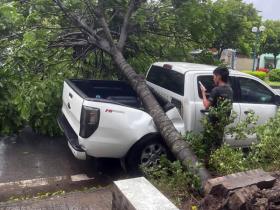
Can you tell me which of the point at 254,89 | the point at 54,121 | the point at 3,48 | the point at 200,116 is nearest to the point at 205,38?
the point at 254,89

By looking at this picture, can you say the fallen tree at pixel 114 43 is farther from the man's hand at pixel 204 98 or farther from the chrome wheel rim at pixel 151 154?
the man's hand at pixel 204 98

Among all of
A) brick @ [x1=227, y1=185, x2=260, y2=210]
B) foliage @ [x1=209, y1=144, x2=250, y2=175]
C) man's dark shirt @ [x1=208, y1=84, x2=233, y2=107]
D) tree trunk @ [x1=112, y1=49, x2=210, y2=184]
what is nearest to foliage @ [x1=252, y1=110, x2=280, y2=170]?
foliage @ [x1=209, y1=144, x2=250, y2=175]

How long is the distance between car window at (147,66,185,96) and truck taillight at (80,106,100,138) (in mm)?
1676

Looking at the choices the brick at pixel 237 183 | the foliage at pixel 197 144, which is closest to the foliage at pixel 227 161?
the foliage at pixel 197 144

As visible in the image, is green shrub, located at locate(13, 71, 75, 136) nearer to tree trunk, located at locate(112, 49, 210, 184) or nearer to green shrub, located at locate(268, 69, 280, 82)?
tree trunk, located at locate(112, 49, 210, 184)

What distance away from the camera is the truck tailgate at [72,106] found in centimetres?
549

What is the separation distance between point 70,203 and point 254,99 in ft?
12.4

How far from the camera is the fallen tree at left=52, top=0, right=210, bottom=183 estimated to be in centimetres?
561

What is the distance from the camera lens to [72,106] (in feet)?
19.2

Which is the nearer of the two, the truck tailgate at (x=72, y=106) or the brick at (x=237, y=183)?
the brick at (x=237, y=183)

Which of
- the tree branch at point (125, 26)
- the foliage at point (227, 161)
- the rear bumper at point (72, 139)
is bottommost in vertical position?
the rear bumper at point (72, 139)

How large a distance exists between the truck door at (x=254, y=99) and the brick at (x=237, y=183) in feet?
8.61

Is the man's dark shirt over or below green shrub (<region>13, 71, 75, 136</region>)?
over

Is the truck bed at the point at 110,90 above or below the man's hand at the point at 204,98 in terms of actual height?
below
